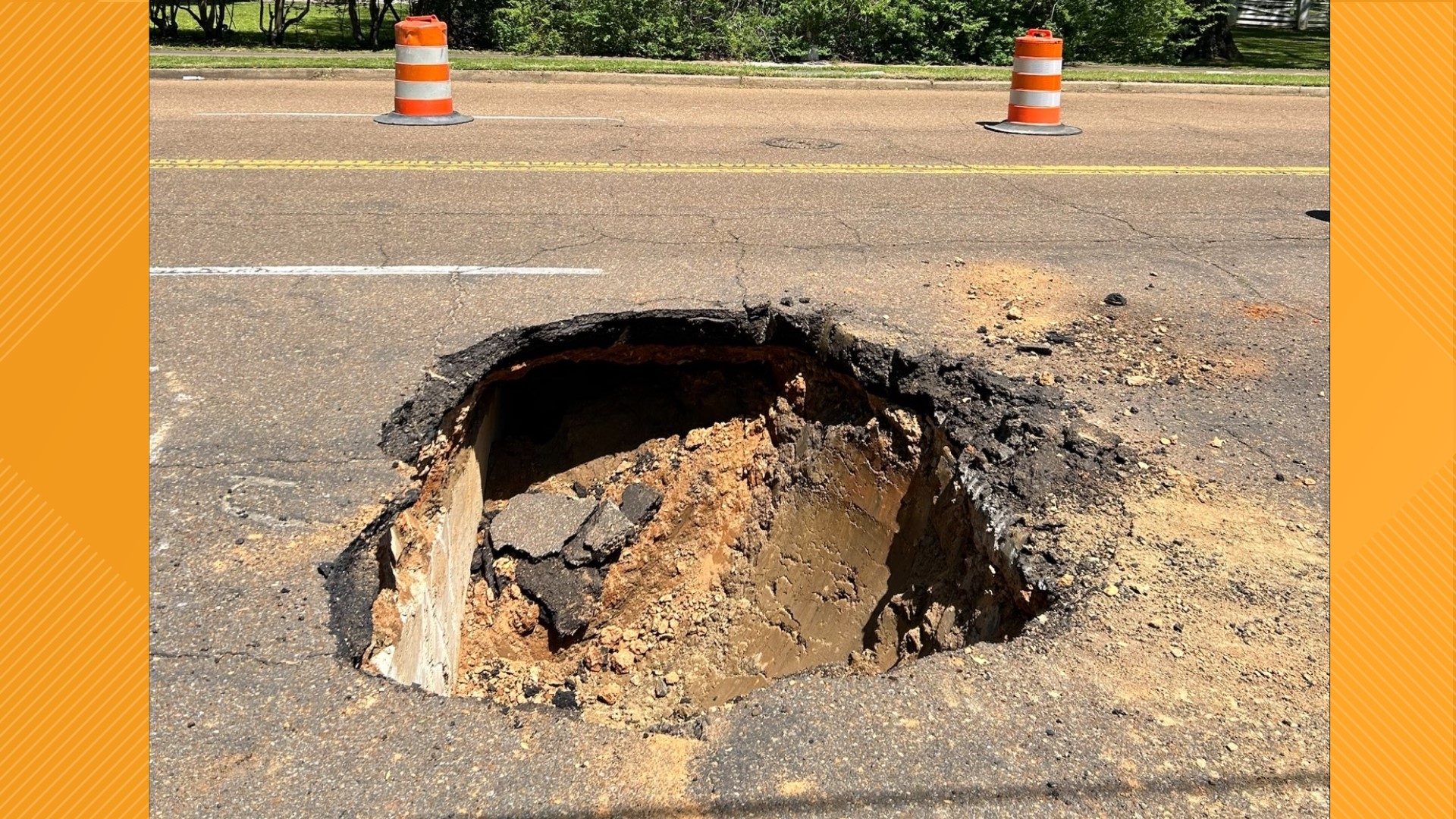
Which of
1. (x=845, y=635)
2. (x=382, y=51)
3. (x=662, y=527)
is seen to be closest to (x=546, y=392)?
(x=662, y=527)

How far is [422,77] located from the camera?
11.5 m

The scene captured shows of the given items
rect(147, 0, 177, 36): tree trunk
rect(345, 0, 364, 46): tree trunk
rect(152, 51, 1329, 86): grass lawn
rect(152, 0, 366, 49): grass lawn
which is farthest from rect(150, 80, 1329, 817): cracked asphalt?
rect(147, 0, 177, 36): tree trunk

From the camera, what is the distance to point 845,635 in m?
5.24

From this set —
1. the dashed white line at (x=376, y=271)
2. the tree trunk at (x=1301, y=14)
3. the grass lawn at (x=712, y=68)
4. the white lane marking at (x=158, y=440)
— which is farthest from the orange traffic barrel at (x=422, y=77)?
the tree trunk at (x=1301, y=14)

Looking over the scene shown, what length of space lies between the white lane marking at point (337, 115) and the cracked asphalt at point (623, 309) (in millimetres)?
243

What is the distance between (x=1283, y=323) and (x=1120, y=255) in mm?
1411

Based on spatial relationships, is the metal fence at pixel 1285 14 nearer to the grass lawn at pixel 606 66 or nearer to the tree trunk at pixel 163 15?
the grass lawn at pixel 606 66

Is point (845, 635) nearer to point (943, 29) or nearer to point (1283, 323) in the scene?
point (1283, 323)

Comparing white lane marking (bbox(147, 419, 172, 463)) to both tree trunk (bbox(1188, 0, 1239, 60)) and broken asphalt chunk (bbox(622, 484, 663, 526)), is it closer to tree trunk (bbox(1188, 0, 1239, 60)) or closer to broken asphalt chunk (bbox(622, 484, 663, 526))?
broken asphalt chunk (bbox(622, 484, 663, 526))

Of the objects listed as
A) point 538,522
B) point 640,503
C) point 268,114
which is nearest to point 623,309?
point 640,503

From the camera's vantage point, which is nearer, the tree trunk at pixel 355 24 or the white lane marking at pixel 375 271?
the white lane marking at pixel 375 271

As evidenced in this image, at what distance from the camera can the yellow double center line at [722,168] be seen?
9.03m

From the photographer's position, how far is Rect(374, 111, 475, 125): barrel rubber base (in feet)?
37.1

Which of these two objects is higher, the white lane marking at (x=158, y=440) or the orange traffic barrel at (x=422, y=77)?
the orange traffic barrel at (x=422, y=77)
